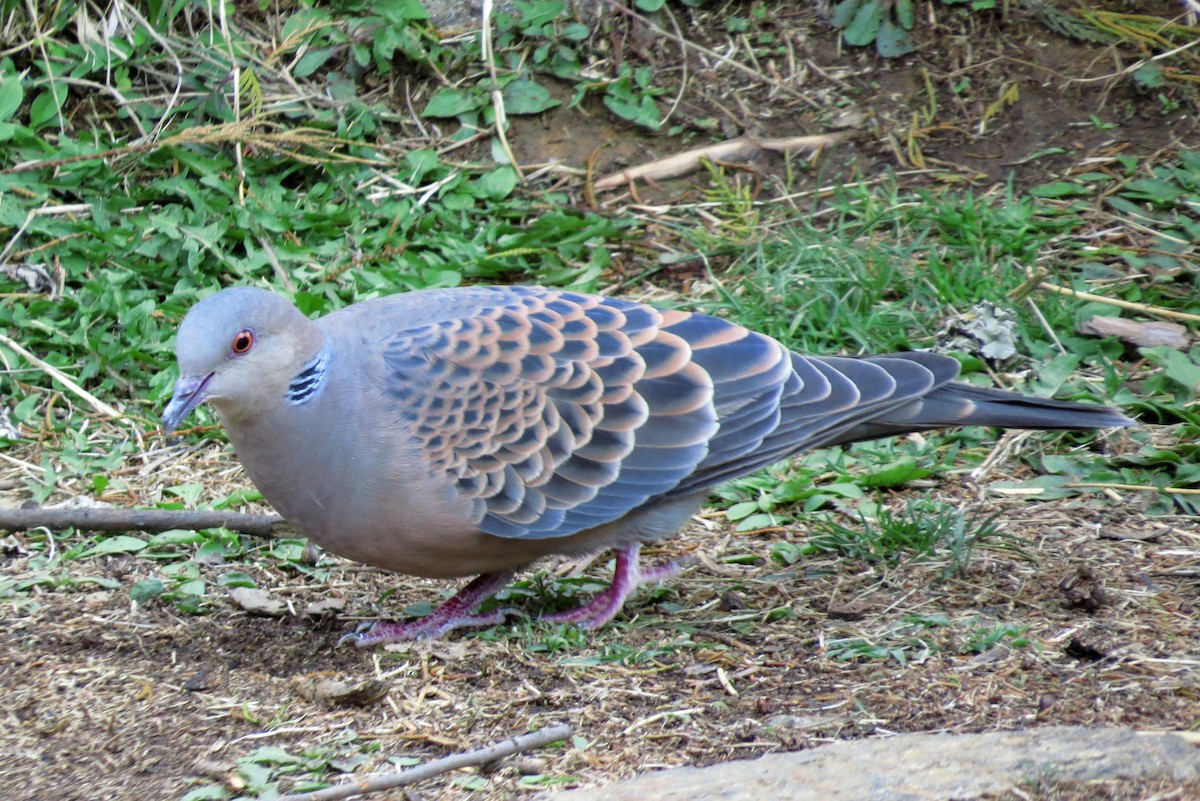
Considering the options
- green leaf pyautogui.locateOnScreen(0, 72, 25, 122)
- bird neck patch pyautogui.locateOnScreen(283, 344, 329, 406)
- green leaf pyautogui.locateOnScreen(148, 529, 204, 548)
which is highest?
green leaf pyautogui.locateOnScreen(0, 72, 25, 122)

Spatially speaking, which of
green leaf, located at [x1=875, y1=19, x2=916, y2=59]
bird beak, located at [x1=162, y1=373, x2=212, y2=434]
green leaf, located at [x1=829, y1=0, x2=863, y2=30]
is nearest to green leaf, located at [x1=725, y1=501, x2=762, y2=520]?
bird beak, located at [x1=162, y1=373, x2=212, y2=434]

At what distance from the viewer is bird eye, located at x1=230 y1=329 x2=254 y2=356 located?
3367mm

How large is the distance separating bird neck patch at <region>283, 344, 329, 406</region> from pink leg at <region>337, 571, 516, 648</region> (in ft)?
2.23

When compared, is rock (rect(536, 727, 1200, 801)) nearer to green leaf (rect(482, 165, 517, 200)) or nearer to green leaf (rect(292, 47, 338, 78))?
green leaf (rect(482, 165, 517, 200))

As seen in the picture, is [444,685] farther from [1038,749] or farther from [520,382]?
[1038,749]

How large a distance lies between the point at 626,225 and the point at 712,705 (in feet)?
10.2

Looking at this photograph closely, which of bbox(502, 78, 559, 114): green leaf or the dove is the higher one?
bbox(502, 78, 559, 114): green leaf

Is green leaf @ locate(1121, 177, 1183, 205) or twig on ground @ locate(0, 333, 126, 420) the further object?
green leaf @ locate(1121, 177, 1183, 205)

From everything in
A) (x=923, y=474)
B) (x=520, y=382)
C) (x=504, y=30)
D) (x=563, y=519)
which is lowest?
(x=923, y=474)

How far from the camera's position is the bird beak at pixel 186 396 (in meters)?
3.26

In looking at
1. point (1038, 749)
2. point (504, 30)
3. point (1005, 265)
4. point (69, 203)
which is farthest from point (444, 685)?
point (504, 30)

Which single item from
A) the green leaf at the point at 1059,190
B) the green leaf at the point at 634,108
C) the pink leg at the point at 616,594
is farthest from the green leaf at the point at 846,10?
the pink leg at the point at 616,594

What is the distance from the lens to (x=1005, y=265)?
16.9 ft

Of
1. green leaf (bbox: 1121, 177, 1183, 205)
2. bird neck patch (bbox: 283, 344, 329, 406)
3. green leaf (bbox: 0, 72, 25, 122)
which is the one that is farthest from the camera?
green leaf (bbox: 0, 72, 25, 122)
